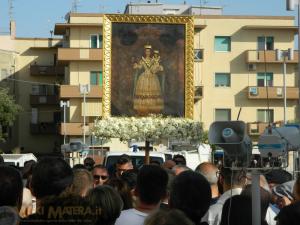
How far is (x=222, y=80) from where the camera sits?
52.9 m

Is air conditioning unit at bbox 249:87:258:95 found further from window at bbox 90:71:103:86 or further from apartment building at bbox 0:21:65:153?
apartment building at bbox 0:21:65:153

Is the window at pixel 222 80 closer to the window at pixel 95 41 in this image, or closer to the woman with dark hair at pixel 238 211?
the window at pixel 95 41

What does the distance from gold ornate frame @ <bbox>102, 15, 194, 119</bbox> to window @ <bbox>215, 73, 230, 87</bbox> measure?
36.1m

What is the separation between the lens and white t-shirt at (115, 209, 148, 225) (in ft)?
17.6

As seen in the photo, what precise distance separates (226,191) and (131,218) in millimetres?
1647

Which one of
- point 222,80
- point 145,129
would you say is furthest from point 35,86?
point 145,129

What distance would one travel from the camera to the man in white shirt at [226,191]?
6.27 meters

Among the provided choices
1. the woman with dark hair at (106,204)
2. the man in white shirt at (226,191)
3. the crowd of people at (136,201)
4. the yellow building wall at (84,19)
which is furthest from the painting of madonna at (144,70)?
the yellow building wall at (84,19)

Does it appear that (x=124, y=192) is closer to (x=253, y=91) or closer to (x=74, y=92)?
(x=74, y=92)

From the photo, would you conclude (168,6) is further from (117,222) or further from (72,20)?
(117,222)

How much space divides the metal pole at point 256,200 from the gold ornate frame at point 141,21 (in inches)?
420

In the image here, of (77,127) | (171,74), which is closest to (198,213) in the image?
(171,74)

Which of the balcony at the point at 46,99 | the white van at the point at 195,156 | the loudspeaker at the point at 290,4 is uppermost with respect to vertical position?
the balcony at the point at 46,99

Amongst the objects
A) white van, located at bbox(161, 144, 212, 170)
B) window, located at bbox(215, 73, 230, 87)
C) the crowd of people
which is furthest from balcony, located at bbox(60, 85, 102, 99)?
the crowd of people
